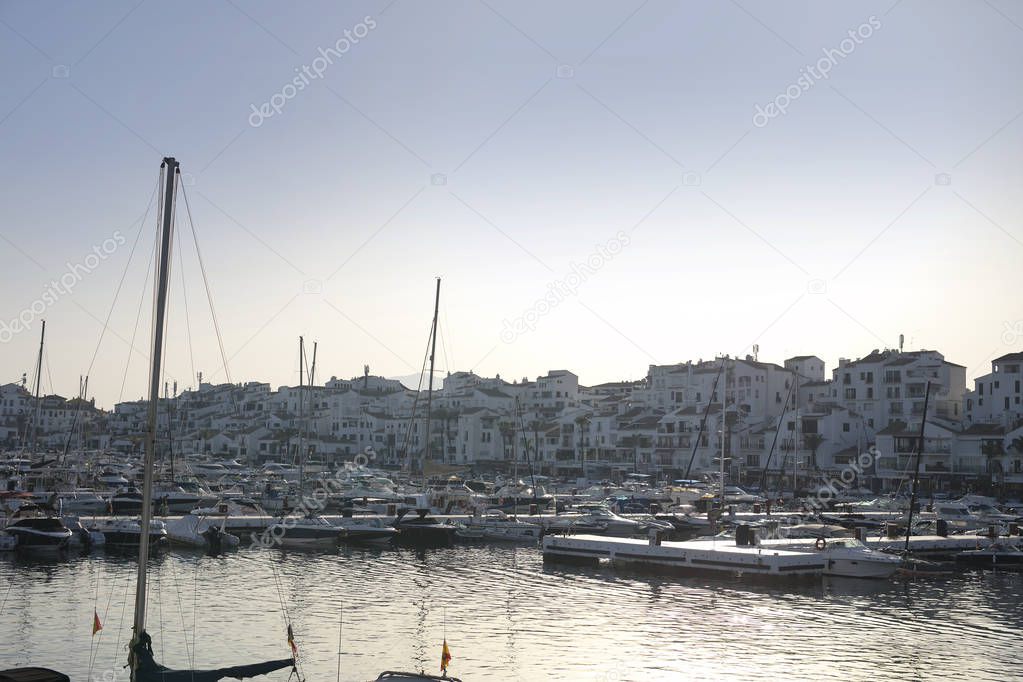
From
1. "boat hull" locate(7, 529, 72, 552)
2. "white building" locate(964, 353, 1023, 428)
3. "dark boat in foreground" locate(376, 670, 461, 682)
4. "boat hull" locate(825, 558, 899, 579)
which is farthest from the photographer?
"white building" locate(964, 353, 1023, 428)

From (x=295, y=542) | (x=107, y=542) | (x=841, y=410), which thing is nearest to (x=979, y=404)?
(x=841, y=410)

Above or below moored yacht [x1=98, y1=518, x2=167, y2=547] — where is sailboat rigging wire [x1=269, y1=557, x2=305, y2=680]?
below

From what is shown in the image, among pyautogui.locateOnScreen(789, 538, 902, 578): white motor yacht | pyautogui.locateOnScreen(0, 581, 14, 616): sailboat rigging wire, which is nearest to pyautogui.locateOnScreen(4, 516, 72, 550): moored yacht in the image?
pyautogui.locateOnScreen(0, 581, 14, 616): sailboat rigging wire

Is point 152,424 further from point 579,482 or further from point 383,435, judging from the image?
point 383,435

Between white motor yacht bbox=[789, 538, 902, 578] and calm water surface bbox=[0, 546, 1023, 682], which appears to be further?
white motor yacht bbox=[789, 538, 902, 578]

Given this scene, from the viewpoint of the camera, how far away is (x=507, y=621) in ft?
123

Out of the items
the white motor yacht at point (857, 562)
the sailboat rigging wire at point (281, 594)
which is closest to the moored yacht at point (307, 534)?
the sailboat rigging wire at point (281, 594)

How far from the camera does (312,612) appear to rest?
38375mm

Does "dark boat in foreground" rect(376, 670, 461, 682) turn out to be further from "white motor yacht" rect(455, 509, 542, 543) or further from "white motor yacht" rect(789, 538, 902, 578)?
"white motor yacht" rect(455, 509, 542, 543)

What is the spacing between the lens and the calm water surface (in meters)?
30.1

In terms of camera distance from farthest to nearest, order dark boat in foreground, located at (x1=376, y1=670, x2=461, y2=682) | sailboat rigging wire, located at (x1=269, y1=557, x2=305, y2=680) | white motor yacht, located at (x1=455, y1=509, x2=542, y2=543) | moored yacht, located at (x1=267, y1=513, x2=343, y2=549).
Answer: white motor yacht, located at (x1=455, y1=509, x2=542, y2=543) → moored yacht, located at (x1=267, y1=513, x2=343, y2=549) → sailboat rigging wire, located at (x1=269, y1=557, x2=305, y2=680) → dark boat in foreground, located at (x1=376, y1=670, x2=461, y2=682)

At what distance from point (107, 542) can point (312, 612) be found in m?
24.2

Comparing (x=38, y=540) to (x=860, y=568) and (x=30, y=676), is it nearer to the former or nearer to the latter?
(x=30, y=676)

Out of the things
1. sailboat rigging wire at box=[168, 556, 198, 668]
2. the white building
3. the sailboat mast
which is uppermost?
the white building
